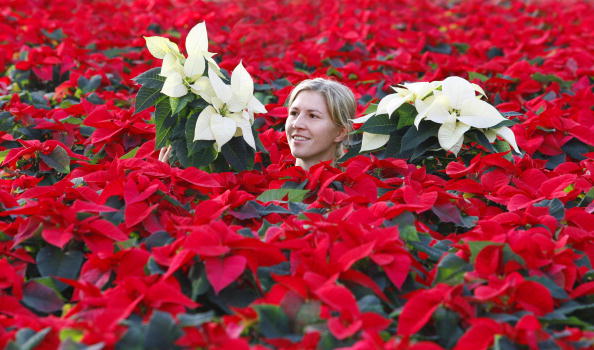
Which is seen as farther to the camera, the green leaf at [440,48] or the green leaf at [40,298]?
the green leaf at [440,48]

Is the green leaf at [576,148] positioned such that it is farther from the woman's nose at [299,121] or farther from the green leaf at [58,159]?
the green leaf at [58,159]

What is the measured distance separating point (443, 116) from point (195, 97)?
0.76 m

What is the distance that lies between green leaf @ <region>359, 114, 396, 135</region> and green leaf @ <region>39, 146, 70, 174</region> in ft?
3.08

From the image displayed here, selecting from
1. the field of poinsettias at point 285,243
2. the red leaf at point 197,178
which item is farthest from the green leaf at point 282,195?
the red leaf at point 197,178

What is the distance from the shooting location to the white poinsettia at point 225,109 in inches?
89.7

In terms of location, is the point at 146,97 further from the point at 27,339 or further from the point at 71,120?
the point at 27,339

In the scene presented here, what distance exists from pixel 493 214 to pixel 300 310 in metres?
0.83

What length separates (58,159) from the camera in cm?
238

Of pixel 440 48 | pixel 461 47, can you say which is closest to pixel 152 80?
pixel 440 48

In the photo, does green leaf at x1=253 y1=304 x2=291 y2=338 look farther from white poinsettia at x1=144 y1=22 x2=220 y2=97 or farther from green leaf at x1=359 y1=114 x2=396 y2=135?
green leaf at x1=359 y1=114 x2=396 y2=135

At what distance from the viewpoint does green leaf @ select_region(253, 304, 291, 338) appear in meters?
1.44

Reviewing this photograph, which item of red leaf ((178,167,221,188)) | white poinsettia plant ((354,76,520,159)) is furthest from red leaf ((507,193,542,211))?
red leaf ((178,167,221,188))

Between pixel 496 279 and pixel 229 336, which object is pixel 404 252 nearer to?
pixel 496 279

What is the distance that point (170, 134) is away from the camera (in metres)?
2.39
